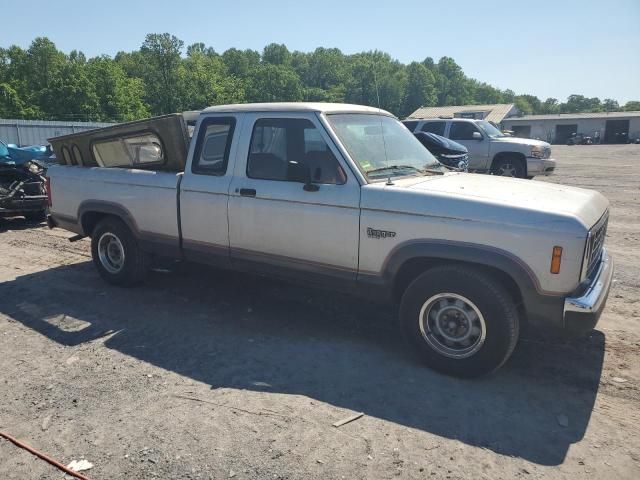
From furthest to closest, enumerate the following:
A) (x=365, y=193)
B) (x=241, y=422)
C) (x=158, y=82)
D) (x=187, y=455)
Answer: (x=158, y=82) → (x=365, y=193) → (x=241, y=422) → (x=187, y=455)

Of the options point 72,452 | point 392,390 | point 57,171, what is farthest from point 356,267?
point 57,171

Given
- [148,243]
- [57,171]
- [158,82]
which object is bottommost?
[148,243]

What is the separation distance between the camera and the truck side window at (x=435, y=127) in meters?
15.0

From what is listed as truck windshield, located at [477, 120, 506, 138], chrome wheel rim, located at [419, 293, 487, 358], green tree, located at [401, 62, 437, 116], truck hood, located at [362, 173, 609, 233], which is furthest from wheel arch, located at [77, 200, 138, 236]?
green tree, located at [401, 62, 437, 116]

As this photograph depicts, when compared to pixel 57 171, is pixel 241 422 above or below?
below

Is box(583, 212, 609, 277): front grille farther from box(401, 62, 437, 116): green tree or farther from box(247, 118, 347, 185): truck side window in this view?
box(401, 62, 437, 116): green tree

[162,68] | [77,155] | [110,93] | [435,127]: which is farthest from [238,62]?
[77,155]

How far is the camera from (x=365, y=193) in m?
4.15

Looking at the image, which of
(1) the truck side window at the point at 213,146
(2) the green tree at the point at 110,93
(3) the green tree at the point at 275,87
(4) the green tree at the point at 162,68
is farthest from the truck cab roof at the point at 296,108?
(3) the green tree at the point at 275,87

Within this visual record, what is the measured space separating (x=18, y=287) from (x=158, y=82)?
8685cm

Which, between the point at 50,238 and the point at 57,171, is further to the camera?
the point at 50,238

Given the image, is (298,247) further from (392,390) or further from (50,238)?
(50,238)

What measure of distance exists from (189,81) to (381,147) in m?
85.8

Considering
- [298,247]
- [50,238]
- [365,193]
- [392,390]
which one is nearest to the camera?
[392,390]
